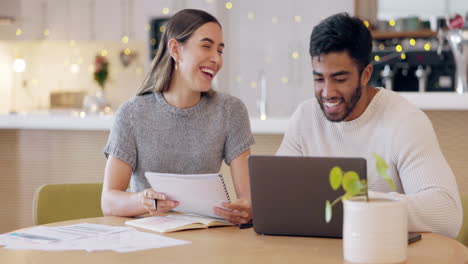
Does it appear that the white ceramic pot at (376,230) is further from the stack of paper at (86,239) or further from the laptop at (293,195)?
the stack of paper at (86,239)

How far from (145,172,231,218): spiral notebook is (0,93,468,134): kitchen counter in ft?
3.71

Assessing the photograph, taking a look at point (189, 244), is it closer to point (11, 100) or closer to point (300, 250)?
point (300, 250)

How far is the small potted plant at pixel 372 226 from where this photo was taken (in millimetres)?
1368

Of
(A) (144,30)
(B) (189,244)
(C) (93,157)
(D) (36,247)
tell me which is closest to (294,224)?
(B) (189,244)

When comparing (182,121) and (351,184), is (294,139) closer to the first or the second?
(182,121)

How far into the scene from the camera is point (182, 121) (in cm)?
231

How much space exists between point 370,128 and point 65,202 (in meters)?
1.05

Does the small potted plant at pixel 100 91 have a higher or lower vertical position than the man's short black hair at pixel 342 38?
lower

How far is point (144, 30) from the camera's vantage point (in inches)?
249

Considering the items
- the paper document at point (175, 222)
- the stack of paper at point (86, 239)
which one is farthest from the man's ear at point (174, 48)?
the stack of paper at point (86, 239)

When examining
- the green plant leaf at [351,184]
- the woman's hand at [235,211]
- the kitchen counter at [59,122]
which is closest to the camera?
the green plant leaf at [351,184]

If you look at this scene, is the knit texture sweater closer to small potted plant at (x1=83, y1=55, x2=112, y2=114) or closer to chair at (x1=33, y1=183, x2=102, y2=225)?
chair at (x1=33, y1=183, x2=102, y2=225)

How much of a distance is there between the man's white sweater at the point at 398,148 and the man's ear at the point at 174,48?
45 centimetres

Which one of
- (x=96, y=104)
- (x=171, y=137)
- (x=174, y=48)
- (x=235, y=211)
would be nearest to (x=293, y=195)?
(x=235, y=211)
